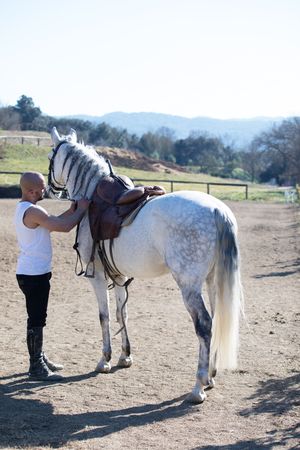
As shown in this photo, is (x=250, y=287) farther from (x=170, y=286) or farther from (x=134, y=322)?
(x=134, y=322)

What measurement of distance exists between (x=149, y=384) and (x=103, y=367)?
592mm

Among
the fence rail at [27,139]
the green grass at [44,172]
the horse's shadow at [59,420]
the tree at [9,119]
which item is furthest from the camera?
the tree at [9,119]

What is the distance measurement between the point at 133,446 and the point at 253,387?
1.71 meters

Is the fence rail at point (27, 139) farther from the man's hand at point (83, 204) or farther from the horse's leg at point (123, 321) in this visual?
the man's hand at point (83, 204)

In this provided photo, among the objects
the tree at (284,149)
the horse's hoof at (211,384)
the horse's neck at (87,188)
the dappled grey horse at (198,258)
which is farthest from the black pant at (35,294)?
the tree at (284,149)

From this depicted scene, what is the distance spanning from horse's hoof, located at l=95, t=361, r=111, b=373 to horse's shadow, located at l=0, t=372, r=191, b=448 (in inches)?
32.0

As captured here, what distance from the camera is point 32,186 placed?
5.88 meters

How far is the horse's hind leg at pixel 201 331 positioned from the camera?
17.8 feet

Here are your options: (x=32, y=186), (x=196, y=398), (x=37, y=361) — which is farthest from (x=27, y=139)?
(x=196, y=398)

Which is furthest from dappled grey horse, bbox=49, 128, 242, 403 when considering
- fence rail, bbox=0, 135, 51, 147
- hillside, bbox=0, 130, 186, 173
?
fence rail, bbox=0, 135, 51, 147

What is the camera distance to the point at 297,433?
15.1 feet

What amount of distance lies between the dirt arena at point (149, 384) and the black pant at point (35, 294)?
604mm

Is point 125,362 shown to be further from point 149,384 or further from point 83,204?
point 83,204

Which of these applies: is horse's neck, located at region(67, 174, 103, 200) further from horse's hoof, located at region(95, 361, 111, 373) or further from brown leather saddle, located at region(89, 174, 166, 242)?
horse's hoof, located at region(95, 361, 111, 373)
